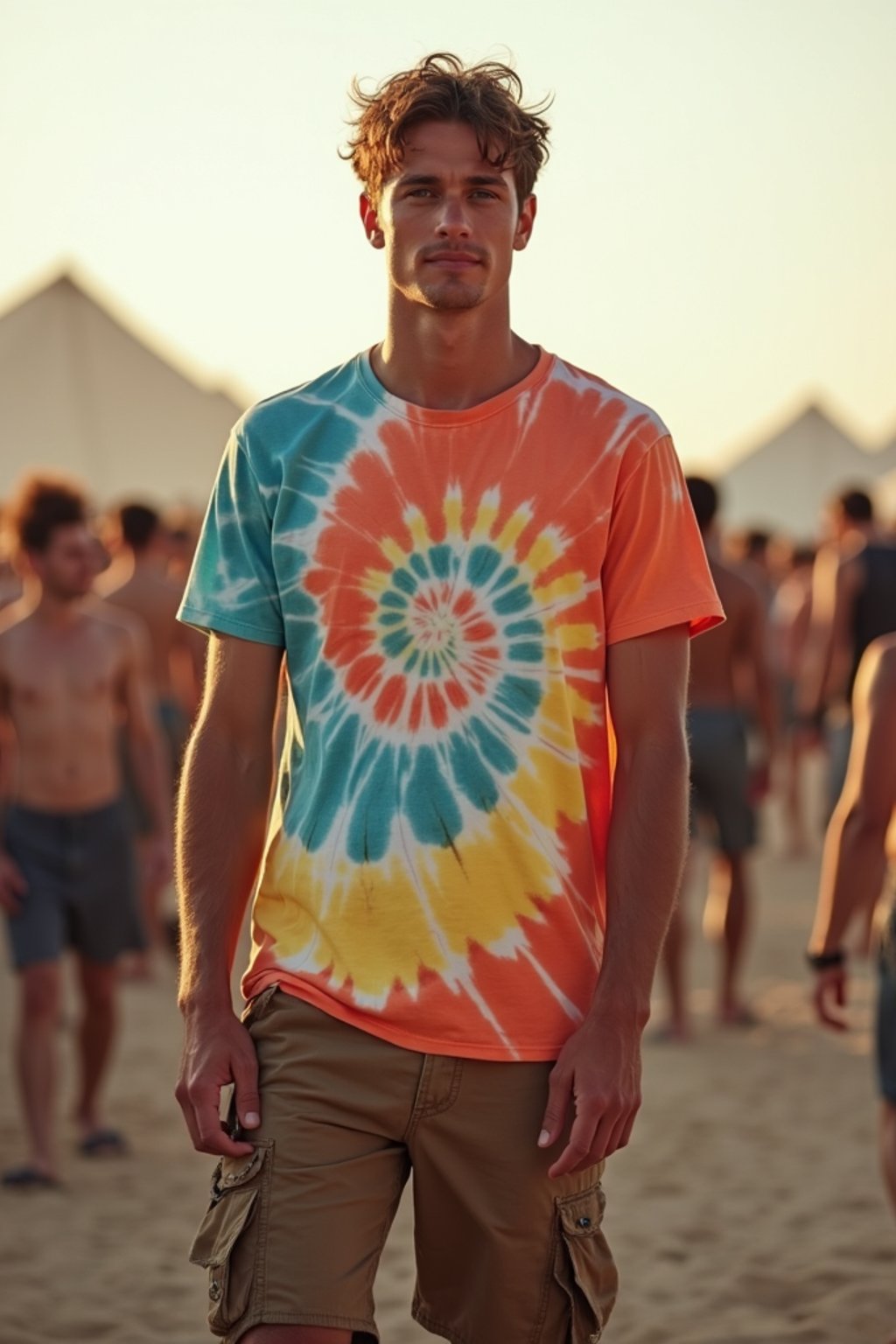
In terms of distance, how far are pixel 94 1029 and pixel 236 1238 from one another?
14.2 ft

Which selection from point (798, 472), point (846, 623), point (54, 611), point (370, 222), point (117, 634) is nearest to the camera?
point (370, 222)

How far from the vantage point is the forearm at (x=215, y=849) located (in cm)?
279

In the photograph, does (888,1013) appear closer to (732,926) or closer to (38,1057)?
(38,1057)

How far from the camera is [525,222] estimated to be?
291 centimetres

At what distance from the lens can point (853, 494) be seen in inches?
417

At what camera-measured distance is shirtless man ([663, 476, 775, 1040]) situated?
28.2ft

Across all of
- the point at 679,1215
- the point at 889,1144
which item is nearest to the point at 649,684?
the point at 889,1144

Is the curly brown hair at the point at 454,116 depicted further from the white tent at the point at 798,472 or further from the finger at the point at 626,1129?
the white tent at the point at 798,472

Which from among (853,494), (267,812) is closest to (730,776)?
(853,494)

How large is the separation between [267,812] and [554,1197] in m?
0.68

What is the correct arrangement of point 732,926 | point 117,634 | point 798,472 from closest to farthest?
point 117,634
point 732,926
point 798,472

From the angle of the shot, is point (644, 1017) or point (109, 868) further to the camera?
point (109, 868)

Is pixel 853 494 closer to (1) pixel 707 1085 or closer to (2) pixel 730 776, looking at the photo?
(2) pixel 730 776

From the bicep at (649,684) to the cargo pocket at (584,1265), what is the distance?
629 millimetres
